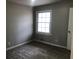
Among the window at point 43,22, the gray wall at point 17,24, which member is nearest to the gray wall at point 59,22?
the window at point 43,22

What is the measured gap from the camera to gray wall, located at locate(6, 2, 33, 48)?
11.5 feet

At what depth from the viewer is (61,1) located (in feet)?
12.2

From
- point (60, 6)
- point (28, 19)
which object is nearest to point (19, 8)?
point (28, 19)

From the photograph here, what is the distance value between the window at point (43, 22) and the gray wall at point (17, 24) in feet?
1.86

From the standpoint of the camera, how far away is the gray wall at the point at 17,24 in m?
3.51

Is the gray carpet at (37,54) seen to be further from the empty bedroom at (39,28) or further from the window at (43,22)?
the window at (43,22)

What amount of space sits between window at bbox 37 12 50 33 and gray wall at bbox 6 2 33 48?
566 millimetres

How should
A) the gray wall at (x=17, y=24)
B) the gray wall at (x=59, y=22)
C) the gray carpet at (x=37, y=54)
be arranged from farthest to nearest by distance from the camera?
1. the gray wall at (x=59, y=22)
2. the gray wall at (x=17, y=24)
3. the gray carpet at (x=37, y=54)

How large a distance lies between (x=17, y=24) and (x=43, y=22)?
1573 mm

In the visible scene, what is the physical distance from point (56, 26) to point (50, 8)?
107 cm

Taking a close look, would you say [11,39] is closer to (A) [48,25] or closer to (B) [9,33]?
(B) [9,33]

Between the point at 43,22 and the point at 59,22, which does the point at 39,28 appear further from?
the point at 59,22

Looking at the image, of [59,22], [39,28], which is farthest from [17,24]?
[59,22]

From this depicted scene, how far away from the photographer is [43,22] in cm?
467
